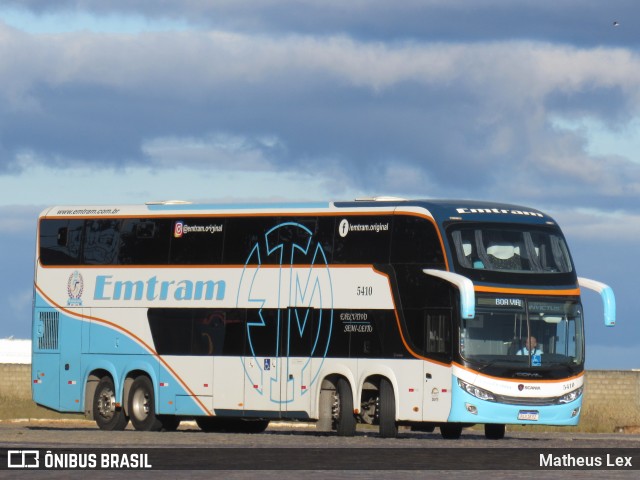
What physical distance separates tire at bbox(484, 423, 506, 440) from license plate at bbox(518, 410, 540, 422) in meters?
2.33

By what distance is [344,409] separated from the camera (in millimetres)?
31844

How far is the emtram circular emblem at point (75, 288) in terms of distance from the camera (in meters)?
35.7

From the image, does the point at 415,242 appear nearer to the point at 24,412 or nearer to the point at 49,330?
the point at 49,330

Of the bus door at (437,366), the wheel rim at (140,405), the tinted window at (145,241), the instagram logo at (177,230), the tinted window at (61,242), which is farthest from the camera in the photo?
the tinted window at (61,242)

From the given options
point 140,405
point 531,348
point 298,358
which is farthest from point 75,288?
point 531,348

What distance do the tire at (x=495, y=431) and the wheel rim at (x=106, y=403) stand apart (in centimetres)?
844

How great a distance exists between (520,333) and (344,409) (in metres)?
3.90

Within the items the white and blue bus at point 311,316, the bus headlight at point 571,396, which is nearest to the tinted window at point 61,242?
the white and blue bus at point 311,316

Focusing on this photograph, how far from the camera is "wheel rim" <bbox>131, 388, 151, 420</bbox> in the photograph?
35.2 meters

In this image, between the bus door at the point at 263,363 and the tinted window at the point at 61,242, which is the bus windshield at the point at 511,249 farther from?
the tinted window at the point at 61,242

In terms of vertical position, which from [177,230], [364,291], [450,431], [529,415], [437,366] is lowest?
[450,431]

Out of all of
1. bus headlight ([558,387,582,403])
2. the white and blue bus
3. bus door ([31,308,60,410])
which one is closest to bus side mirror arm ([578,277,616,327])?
the white and blue bus

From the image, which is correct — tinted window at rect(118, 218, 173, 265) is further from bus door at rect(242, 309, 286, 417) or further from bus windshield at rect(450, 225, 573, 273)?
bus windshield at rect(450, 225, 573, 273)

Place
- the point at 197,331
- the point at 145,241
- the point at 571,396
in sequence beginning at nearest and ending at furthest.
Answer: the point at 571,396, the point at 197,331, the point at 145,241
